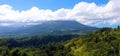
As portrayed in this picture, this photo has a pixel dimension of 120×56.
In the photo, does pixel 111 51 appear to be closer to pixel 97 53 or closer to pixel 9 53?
pixel 97 53

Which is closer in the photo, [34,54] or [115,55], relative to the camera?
[115,55]

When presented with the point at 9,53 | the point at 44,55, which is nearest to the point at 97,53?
the point at 44,55

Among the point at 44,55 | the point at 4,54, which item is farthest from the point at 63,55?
the point at 4,54

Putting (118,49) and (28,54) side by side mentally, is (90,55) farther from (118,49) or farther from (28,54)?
(28,54)

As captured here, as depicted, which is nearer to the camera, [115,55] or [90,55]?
[115,55]

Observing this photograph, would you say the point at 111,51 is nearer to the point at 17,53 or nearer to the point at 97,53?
the point at 97,53

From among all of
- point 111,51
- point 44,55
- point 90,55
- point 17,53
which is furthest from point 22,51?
point 111,51

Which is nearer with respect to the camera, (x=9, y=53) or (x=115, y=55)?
(x=115, y=55)
